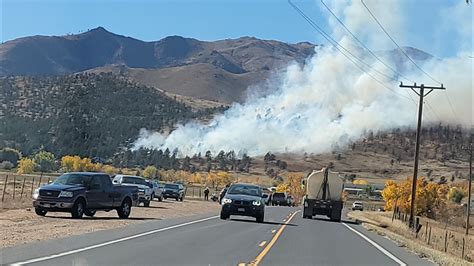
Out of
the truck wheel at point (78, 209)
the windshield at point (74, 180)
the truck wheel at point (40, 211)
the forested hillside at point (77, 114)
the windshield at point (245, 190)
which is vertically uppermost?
the forested hillside at point (77, 114)

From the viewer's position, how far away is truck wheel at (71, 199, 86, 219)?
Answer: 29045mm

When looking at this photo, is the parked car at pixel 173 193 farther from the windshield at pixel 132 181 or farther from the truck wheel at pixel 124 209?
the truck wheel at pixel 124 209

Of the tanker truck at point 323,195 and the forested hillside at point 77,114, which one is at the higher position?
the forested hillside at point 77,114

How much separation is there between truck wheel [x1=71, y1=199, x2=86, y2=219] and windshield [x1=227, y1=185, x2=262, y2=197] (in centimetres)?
843

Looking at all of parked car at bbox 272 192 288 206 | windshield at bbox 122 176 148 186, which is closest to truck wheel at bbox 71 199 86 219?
windshield at bbox 122 176 148 186

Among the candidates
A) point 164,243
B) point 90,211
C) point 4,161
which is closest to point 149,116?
point 4,161

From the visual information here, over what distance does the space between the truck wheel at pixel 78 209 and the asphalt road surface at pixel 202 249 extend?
3.44 metres

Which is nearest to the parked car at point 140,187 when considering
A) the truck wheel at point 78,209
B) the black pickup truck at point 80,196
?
the black pickup truck at point 80,196

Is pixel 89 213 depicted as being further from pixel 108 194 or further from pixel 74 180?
pixel 74 180

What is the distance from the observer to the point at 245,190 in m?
36.2

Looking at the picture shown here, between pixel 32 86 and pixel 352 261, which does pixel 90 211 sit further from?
pixel 32 86

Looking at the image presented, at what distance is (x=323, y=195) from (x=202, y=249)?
28591mm

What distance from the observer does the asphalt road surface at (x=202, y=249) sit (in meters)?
16.0

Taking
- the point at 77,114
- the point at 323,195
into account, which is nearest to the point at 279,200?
the point at 77,114
